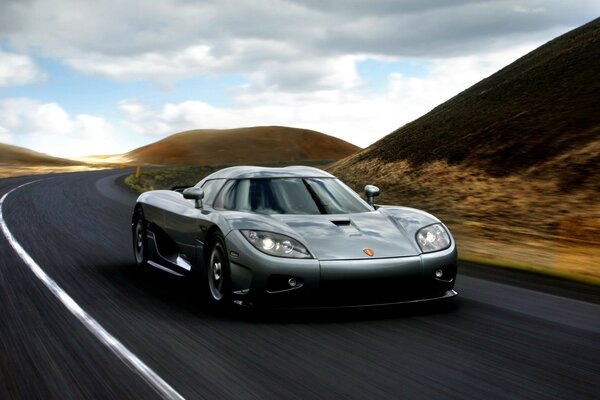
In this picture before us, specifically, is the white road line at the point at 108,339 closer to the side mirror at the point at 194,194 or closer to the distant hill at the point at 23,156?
the side mirror at the point at 194,194

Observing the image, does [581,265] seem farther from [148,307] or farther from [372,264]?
[148,307]

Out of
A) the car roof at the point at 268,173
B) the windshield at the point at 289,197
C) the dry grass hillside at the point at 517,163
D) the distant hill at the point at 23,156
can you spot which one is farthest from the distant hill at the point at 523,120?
the distant hill at the point at 23,156

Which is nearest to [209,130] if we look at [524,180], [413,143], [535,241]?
[413,143]

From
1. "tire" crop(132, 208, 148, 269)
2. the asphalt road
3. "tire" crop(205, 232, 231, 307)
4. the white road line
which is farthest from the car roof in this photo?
the white road line

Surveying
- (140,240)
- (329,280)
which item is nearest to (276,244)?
(329,280)

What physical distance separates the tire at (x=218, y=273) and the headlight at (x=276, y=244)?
0.32 meters

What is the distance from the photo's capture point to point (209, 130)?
156 metres

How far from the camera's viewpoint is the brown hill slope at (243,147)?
416ft

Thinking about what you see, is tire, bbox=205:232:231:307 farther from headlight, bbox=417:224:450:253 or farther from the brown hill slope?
the brown hill slope

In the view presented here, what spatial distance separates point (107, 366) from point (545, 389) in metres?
2.60

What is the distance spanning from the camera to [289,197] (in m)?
7.27

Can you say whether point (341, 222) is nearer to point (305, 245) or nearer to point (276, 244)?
point (305, 245)

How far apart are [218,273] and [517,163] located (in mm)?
22866

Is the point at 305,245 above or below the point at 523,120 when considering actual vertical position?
below
